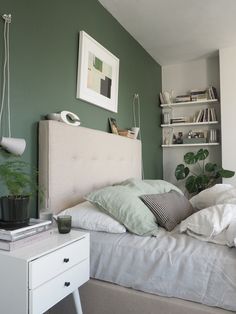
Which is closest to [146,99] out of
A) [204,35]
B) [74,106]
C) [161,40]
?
[161,40]

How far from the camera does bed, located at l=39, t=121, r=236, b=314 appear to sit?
4.41ft

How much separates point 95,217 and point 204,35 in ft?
8.78

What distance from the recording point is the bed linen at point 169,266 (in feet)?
3.99

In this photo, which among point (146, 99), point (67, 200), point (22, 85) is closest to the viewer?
point (22, 85)

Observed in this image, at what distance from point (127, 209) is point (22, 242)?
640mm

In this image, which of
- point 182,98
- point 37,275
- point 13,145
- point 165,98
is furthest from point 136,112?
point 37,275

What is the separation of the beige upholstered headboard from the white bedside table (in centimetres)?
55

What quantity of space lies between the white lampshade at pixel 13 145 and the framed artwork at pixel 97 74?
778 millimetres

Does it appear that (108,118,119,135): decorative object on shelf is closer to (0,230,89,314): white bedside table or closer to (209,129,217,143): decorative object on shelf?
(0,230,89,314): white bedside table

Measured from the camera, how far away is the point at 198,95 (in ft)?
12.8

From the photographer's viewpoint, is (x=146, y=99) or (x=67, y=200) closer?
(x=67, y=200)

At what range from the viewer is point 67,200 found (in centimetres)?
191

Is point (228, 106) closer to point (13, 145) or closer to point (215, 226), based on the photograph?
point (215, 226)

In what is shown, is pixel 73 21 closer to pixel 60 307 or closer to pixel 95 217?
pixel 95 217
